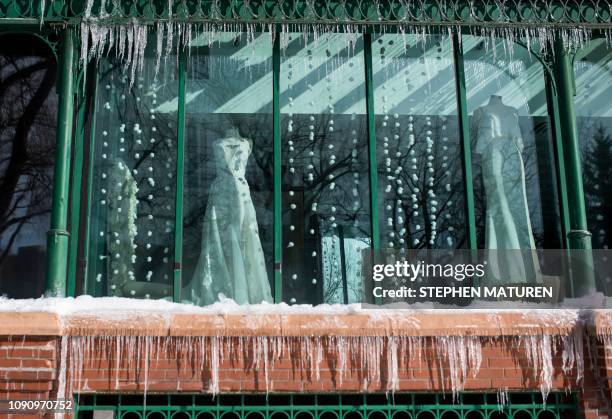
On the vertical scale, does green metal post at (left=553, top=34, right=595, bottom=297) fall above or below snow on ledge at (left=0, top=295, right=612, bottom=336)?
above

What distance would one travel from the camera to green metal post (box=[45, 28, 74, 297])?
5.55 meters

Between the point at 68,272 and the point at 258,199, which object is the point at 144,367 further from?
the point at 258,199

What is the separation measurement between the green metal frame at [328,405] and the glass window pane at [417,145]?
1418 mm

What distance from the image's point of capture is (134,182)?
6141mm

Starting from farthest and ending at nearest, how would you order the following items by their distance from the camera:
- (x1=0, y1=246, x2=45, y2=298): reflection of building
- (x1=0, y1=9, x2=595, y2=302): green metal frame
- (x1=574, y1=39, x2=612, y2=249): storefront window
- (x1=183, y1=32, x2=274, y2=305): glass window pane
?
(x1=574, y1=39, x2=612, y2=249): storefront window
(x1=0, y1=246, x2=45, y2=298): reflection of building
(x1=183, y1=32, x2=274, y2=305): glass window pane
(x1=0, y1=9, x2=595, y2=302): green metal frame

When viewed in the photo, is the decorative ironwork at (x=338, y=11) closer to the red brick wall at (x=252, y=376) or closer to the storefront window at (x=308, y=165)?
the storefront window at (x=308, y=165)

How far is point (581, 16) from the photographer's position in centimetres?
621

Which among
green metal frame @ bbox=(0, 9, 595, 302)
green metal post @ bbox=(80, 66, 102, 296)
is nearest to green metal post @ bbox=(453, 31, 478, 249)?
green metal frame @ bbox=(0, 9, 595, 302)

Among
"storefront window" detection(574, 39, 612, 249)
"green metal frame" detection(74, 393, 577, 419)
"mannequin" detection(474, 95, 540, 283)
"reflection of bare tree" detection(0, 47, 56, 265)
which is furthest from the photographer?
"reflection of bare tree" detection(0, 47, 56, 265)

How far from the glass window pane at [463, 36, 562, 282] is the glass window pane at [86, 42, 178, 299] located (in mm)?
2813

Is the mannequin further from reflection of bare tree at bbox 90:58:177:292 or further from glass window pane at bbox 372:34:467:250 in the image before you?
reflection of bare tree at bbox 90:58:177:292

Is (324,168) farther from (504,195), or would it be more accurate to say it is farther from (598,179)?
(598,179)

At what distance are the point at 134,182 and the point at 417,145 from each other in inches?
104

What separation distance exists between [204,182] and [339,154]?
→ 4.16 feet
